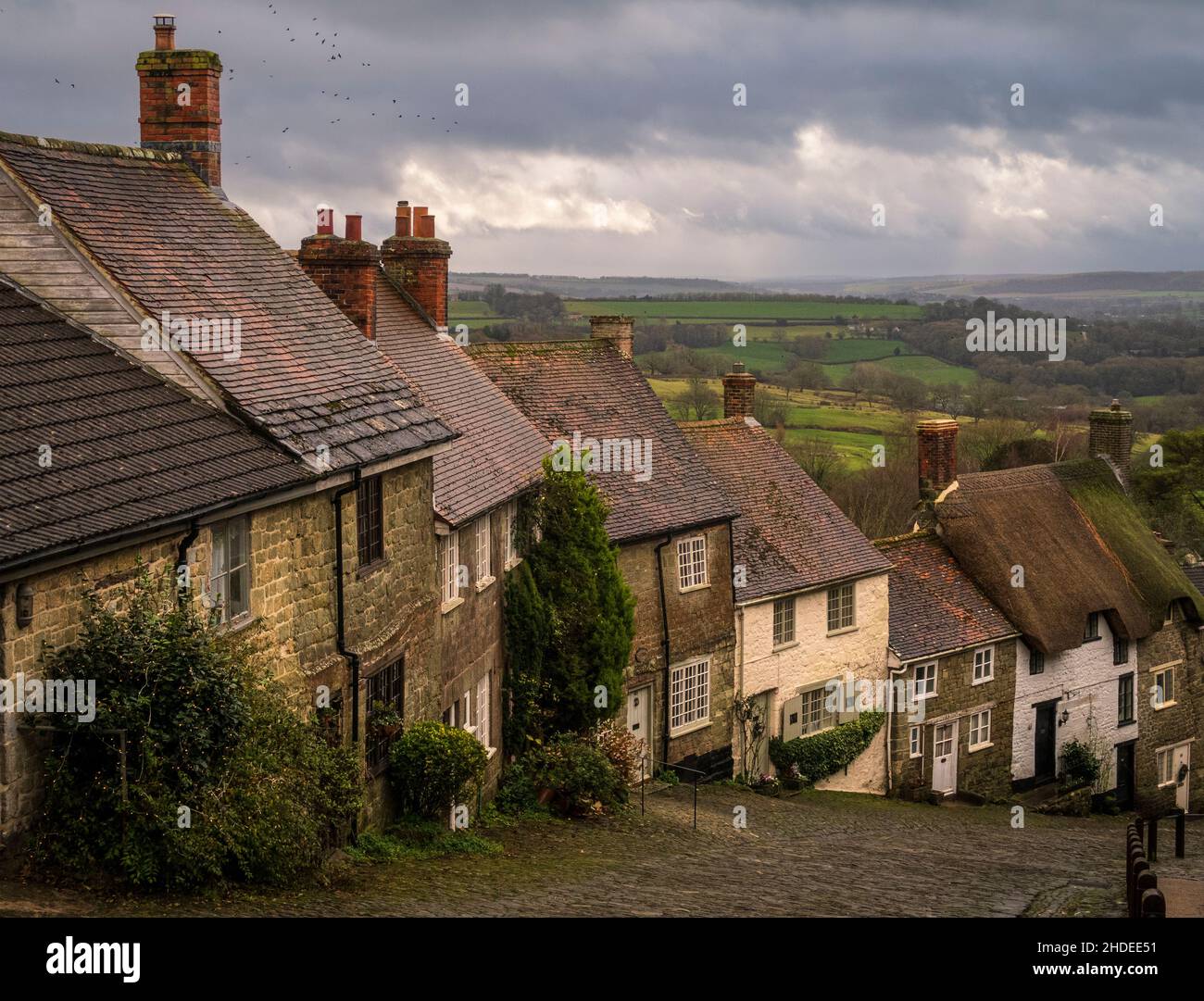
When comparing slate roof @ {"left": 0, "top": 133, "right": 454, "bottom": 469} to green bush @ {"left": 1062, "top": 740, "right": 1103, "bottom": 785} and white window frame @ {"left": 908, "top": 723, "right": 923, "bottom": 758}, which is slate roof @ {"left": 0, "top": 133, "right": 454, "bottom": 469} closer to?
white window frame @ {"left": 908, "top": 723, "right": 923, "bottom": 758}

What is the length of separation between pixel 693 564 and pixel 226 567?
60.5 feet

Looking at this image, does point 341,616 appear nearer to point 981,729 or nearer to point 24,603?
point 24,603

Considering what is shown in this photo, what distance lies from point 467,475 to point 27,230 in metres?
8.28

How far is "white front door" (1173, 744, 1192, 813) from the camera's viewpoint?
45.1 meters

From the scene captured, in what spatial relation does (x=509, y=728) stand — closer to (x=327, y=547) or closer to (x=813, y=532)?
(x=327, y=547)

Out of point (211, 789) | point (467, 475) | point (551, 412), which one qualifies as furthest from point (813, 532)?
point (211, 789)

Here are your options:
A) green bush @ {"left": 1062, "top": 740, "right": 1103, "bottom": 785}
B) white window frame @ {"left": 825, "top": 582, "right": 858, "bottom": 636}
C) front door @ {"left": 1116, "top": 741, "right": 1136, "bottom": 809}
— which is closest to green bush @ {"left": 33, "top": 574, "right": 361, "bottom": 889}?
white window frame @ {"left": 825, "top": 582, "right": 858, "bottom": 636}

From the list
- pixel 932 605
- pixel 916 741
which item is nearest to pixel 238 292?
pixel 916 741

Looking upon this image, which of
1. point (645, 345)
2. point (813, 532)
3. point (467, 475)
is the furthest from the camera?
point (645, 345)

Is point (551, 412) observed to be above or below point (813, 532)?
above

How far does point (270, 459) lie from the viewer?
15328 mm

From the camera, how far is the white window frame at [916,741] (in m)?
36.7
